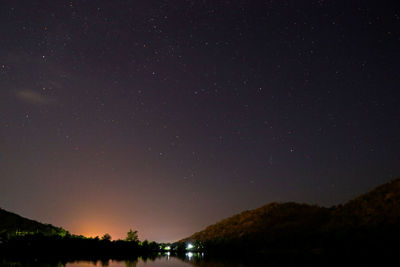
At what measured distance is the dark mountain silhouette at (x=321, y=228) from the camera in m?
28.6

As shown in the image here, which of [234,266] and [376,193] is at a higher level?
[376,193]

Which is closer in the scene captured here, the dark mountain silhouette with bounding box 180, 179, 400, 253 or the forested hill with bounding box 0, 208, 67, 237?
the dark mountain silhouette with bounding box 180, 179, 400, 253

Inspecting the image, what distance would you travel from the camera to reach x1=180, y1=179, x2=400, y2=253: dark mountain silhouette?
28.6 m

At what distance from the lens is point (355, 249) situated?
25.5m

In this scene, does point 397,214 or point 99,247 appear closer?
point 99,247

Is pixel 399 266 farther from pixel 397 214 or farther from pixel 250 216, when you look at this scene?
pixel 250 216

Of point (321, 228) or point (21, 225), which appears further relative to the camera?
point (321, 228)

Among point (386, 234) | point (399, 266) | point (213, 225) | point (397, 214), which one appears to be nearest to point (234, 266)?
point (399, 266)

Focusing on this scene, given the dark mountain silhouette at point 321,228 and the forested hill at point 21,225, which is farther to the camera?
the forested hill at point 21,225

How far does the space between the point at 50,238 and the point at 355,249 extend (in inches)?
825

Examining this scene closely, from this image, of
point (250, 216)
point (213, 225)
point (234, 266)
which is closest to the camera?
point (234, 266)

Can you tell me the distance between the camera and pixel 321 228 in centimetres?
4072

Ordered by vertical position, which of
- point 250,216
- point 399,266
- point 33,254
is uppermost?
point 250,216

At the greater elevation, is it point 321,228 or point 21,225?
point 21,225
